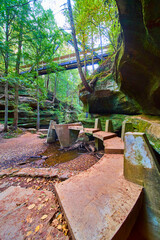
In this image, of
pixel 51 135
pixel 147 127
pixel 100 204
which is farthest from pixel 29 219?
pixel 51 135

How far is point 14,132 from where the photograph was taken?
32.0 ft

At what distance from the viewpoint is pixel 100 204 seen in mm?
1057

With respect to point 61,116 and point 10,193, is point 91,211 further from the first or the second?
point 61,116

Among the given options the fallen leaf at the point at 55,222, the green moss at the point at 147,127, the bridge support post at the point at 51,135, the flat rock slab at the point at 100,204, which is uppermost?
the green moss at the point at 147,127

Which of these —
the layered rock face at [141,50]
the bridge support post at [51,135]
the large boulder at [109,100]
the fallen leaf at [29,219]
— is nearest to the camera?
the fallen leaf at [29,219]

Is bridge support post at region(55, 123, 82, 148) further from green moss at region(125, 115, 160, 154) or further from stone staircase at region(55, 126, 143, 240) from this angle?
stone staircase at region(55, 126, 143, 240)

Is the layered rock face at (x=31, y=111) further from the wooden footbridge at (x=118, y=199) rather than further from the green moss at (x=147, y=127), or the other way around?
the wooden footbridge at (x=118, y=199)

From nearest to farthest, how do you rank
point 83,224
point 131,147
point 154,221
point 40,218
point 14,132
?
point 83,224
point 40,218
point 154,221
point 131,147
point 14,132

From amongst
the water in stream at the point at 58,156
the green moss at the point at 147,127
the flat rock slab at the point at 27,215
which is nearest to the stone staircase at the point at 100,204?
the flat rock slab at the point at 27,215

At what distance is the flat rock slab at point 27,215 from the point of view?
3.07ft

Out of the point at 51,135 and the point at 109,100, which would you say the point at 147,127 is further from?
the point at 51,135

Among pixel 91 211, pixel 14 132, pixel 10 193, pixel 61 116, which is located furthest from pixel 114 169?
pixel 61 116

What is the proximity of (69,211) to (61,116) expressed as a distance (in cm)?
1793

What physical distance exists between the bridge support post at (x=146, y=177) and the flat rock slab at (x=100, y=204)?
130mm
